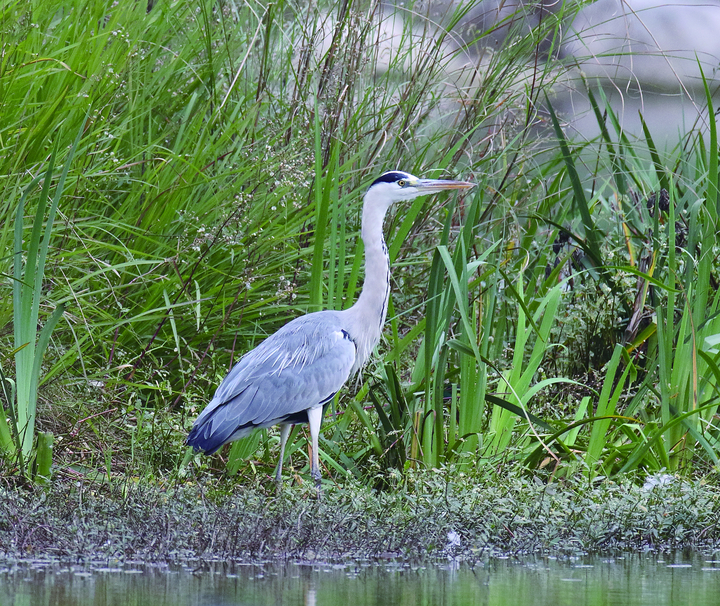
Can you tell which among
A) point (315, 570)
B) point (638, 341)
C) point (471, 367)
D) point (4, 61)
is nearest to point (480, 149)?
point (638, 341)

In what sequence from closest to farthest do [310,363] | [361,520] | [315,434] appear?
1. [361,520]
2. [315,434]
3. [310,363]

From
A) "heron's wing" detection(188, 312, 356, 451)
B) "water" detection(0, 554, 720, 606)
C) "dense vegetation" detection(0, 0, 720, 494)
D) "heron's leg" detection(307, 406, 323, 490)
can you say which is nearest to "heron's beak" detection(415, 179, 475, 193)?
"dense vegetation" detection(0, 0, 720, 494)

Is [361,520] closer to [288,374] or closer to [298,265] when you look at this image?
[288,374]

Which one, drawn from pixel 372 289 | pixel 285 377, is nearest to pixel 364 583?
pixel 285 377

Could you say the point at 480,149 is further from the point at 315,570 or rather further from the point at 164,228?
the point at 315,570

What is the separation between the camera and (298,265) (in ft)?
17.8

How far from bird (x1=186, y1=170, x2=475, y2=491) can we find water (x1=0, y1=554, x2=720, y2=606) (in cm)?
110

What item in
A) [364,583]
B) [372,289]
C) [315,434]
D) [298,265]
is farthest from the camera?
[298,265]

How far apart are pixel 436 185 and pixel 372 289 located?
62 centimetres

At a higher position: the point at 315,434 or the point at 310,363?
the point at 310,363

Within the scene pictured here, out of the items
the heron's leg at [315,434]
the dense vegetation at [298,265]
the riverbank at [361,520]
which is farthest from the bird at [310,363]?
the riverbank at [361,520]

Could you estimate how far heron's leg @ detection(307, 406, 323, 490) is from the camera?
4488 mm

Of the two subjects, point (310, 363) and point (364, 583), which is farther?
point (310, 363)

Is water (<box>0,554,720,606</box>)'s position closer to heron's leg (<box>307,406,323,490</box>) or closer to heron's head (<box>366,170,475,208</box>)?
heron's leg (<box>307,406,323,490</box>)
